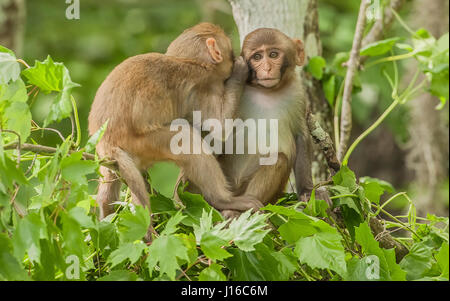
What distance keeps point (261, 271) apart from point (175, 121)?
0.96m

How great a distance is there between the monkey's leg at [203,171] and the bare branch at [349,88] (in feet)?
3.28

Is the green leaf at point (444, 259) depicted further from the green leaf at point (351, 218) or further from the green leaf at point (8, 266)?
the green leaf at point (8, 266)

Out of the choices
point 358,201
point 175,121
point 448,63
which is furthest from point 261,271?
point 448,63

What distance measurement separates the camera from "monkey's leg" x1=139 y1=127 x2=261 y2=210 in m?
3.27

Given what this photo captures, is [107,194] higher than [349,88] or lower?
lower

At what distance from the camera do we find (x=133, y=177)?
2977 millimetres

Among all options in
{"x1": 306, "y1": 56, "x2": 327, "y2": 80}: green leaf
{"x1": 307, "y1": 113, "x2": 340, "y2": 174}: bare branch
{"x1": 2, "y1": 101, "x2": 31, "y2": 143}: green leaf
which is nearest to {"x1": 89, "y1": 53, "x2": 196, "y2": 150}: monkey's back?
{"x1": 2, "y1": 101, "x2": 31, "y2": 143}: green leaf

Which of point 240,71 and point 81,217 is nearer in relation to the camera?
point 81,217

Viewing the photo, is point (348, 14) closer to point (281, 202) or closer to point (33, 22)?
point (33, 22)

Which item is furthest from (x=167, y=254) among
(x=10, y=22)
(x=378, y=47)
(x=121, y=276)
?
(x=10, y=22)

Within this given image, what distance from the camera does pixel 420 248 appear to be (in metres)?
3.04

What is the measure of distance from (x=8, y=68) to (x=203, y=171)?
3.50 ft

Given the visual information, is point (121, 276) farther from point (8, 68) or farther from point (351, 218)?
point (351, 218)

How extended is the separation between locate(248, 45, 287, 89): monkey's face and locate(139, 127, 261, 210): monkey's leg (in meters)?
0.52
